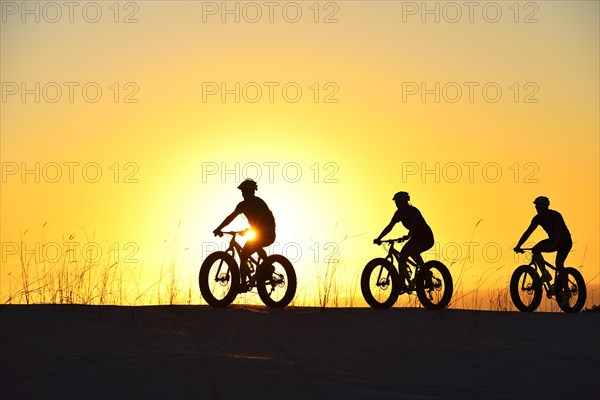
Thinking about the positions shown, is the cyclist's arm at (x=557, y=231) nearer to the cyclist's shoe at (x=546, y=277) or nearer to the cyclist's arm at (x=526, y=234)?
the cyclist's arm at (x=526, y=234)

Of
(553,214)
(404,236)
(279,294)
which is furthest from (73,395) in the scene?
(553,214)

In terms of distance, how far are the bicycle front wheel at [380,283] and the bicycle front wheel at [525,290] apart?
2.17 meters

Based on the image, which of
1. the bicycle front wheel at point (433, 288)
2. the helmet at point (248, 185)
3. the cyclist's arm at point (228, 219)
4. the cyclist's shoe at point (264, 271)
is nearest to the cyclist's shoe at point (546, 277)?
the bicycle front wheel at point (433, 288)

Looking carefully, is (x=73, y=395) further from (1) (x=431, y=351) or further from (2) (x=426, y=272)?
(2) (x=426, y=272)

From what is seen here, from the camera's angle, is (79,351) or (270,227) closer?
(79,351)

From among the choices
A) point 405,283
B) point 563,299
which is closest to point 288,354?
point 405,283

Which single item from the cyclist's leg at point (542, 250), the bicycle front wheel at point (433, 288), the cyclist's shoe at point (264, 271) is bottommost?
the bicycle front wheel at point (433, 288)

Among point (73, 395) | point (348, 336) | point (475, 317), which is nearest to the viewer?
point (73, 395)

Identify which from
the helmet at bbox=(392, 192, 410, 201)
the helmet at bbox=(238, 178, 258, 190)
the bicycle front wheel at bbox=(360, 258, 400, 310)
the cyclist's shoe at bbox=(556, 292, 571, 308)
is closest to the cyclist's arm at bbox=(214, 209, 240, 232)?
the helmet at bbox=(238, 178, 258, 190)

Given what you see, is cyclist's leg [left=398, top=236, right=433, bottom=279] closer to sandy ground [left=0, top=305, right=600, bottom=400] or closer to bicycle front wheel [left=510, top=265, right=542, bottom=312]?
sandy ground [left=0, top=305, right=600, bottom=400]

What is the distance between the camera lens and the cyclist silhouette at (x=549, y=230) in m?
15.7

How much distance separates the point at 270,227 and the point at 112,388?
6.88m

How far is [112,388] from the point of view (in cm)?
762

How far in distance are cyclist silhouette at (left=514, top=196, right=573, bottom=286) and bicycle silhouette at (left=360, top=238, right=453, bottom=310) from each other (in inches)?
64.0
